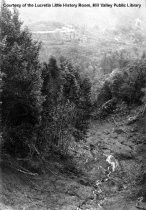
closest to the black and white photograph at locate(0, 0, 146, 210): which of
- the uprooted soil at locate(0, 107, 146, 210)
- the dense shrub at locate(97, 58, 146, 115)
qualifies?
the uprooted soil at locate(0, 107, 146, 210)

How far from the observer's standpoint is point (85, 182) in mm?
33750

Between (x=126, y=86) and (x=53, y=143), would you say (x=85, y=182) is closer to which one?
(x=53, y=143)

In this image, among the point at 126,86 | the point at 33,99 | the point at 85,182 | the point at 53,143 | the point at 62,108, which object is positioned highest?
the point at 33,99

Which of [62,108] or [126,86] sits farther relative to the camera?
[126,86]

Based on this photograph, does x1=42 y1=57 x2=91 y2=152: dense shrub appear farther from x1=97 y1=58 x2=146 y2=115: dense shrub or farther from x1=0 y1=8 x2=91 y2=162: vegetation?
x1=97 y1=58 x2=146 y2=115: dense shrub

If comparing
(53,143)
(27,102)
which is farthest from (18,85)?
(53,143)

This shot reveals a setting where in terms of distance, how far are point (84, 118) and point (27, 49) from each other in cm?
1543

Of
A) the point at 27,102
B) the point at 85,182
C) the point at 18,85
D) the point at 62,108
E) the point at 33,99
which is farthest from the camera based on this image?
the point at 62,108

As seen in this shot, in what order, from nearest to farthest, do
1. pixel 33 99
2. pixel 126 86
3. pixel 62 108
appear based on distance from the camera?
1. pixel 33 99
2. pixel 62 108
3. pixel 126 86

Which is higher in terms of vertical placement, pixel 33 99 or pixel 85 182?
pixel 33 99

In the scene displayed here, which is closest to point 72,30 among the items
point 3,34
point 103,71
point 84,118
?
point 103,71

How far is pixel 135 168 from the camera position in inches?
1522

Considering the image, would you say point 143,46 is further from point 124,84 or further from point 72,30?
point 124,84

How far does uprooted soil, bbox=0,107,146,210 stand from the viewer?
28.0 metres
